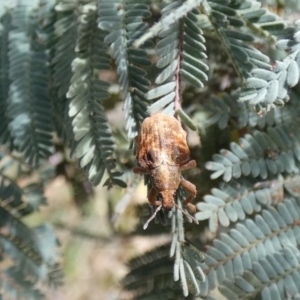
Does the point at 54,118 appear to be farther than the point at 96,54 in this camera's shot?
Yes

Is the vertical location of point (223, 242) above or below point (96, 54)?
below

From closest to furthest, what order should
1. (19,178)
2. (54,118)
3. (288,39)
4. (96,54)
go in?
(288,39), (96,54), (54,118), (19,178)

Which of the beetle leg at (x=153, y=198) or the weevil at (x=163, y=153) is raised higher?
the weevil at (x=163, y=153)

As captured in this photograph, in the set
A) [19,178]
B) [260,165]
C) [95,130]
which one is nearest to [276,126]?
[260,165]

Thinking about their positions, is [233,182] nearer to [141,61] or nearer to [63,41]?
[141,61]

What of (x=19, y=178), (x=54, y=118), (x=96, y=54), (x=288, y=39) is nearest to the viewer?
(x=288, y=39)

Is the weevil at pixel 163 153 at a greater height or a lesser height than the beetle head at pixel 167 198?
greater

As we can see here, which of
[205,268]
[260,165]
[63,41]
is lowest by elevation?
[205,268]

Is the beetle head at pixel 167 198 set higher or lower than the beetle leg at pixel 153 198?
higher
